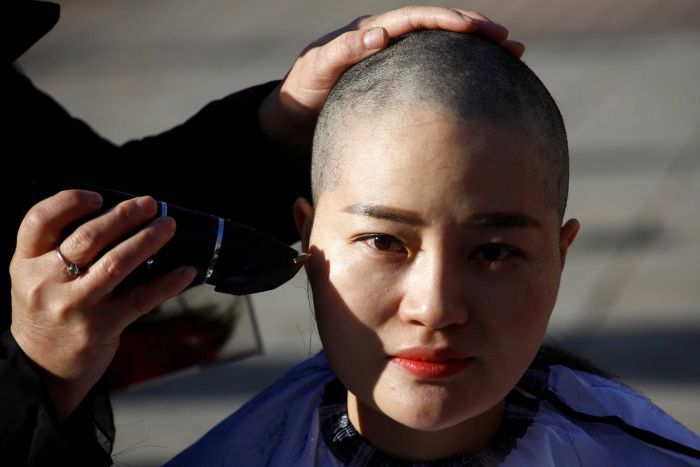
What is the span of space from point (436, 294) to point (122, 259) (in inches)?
19.9

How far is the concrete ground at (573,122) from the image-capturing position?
367 cm

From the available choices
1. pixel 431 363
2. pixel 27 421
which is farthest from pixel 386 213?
pixel 27 421

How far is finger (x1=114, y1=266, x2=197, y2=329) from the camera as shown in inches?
61.0

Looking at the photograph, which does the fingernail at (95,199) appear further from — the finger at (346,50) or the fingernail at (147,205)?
the finger at (346,50)

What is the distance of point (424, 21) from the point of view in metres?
1.80

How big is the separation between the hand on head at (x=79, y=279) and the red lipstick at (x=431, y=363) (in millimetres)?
413

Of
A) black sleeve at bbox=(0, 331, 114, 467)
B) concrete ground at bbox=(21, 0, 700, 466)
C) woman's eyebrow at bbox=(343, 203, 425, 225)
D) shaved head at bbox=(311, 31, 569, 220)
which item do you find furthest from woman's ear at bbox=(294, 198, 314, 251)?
concrete ground at bbox=(21, 0, 700, 466)

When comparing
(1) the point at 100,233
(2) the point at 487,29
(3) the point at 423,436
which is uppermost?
(2) the point at 487,29

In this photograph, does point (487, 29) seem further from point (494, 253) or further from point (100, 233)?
point (100, 233)

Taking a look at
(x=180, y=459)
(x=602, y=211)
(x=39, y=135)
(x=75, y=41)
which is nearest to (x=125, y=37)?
(x=75, y=41)

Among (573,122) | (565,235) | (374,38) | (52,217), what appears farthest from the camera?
(573,122)

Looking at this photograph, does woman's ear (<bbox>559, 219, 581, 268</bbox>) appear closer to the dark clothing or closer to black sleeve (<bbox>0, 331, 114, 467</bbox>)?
the dark clothing

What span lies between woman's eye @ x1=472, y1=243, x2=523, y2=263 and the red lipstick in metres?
0.17

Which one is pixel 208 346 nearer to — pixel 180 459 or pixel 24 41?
pixel 180 459
